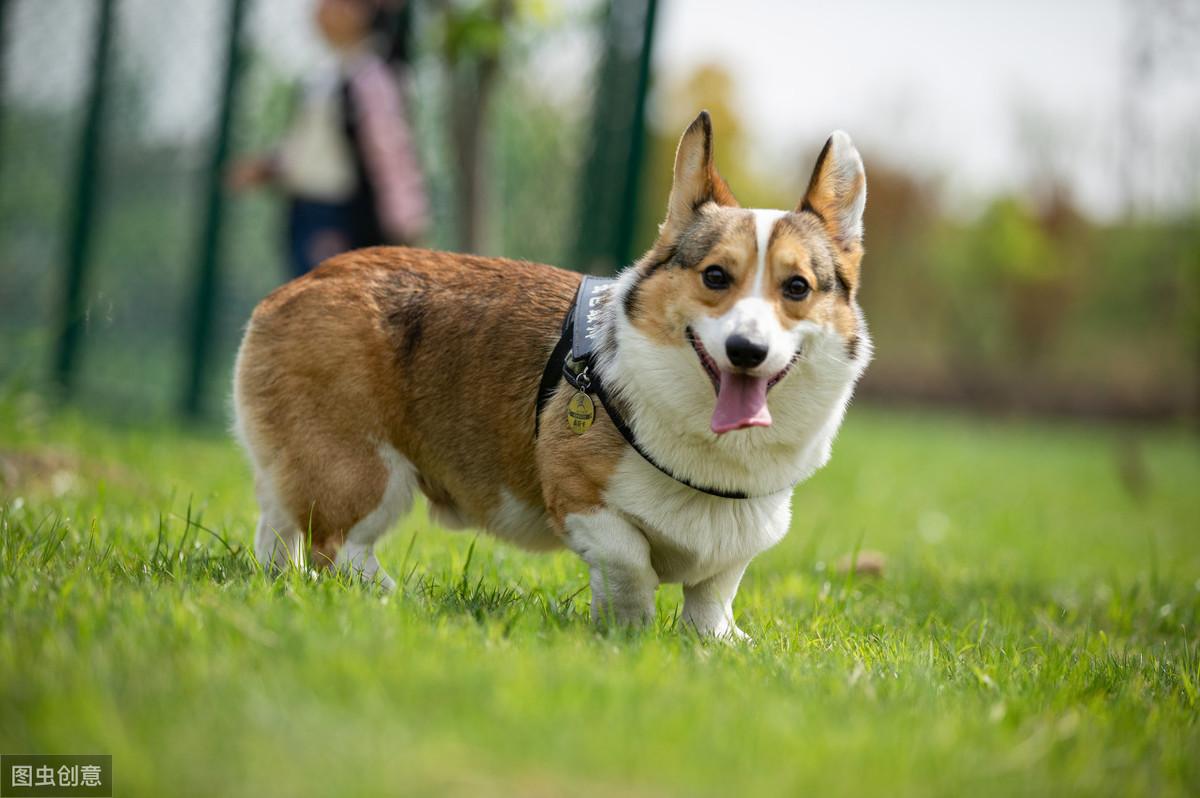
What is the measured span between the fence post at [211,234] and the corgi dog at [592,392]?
169 inches

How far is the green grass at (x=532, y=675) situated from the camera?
2.05 meters

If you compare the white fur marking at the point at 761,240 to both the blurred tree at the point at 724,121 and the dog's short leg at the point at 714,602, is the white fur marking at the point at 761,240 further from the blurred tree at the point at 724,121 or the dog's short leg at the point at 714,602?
the blurred tree at the point at 724,121

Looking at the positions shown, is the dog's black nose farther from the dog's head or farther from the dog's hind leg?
the dog's hind leg

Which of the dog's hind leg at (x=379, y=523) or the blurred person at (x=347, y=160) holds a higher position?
the blurred person at (x=347, y=160)

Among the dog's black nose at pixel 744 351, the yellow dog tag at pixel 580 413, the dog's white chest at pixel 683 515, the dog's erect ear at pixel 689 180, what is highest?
the dog's erect ear at pixel 689 180

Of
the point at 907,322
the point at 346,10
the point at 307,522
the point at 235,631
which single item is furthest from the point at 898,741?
the point at 907,322

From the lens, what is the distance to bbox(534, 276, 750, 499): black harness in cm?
323

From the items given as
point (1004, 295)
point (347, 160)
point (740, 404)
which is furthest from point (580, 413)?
point (1004, 295)

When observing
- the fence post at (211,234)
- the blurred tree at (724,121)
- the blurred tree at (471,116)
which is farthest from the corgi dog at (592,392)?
the blurred tree at (724,121)

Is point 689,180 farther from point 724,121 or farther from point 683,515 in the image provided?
point 724,121

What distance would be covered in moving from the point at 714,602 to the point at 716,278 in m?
1.00

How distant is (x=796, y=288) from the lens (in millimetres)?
3150

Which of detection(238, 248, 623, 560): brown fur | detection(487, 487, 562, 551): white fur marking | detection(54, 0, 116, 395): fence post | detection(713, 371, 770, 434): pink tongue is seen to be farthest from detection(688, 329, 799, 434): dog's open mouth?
detection(54, 0, 116, 395): fence post

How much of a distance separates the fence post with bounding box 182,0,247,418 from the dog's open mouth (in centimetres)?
557
